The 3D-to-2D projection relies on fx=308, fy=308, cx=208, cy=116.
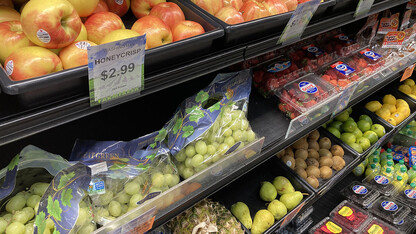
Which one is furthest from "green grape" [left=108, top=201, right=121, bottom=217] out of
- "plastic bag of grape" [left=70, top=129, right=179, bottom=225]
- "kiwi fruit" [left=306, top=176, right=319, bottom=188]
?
"kiwi fruit" [left=306, top=176, right=319, bottom=188]

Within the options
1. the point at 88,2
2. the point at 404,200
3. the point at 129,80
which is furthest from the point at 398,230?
the point at 88,2

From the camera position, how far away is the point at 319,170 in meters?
1.87

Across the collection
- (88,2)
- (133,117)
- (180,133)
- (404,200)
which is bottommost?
(404,200)

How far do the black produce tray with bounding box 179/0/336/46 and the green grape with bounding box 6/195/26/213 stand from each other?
30.4 inches

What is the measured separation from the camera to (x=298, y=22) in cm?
112

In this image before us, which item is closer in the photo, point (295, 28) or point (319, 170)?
point (295, 28)

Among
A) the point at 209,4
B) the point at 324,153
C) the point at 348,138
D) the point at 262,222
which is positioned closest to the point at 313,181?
the point at 324,153

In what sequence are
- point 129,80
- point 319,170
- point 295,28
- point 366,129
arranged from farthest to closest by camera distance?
point 366,129 → point 319,170 → point 295,28 → point 129,80

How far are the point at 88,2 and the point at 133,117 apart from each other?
642 mm

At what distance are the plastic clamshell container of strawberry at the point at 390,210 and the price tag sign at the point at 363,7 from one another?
1.42 metres

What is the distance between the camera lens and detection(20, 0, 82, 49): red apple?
2.19ft

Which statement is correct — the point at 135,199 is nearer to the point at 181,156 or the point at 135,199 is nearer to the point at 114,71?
the point at 181,156

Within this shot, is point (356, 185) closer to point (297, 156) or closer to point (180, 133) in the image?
point (297, 156)

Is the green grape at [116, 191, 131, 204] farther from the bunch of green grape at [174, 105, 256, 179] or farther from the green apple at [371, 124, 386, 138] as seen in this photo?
the green apple at [371, 124, 386, 138]
